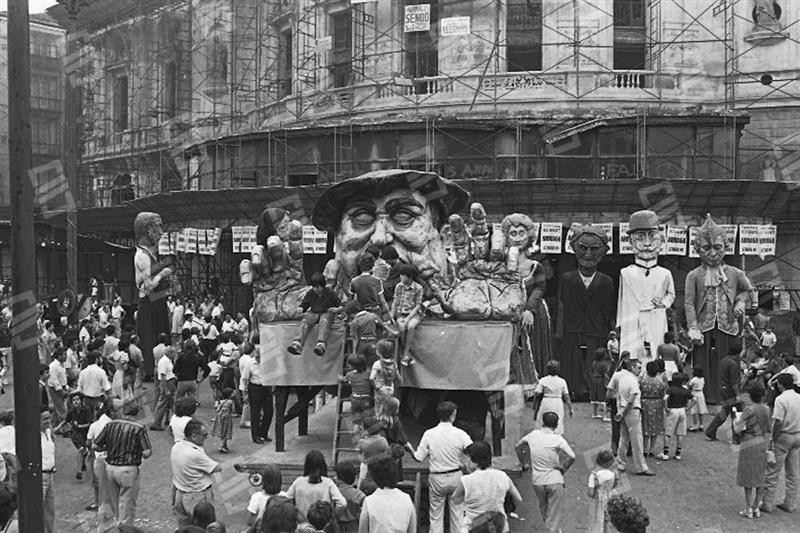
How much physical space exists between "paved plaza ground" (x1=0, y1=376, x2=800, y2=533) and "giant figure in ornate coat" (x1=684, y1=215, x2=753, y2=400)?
2055 millimetres

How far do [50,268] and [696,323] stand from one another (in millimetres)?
36173

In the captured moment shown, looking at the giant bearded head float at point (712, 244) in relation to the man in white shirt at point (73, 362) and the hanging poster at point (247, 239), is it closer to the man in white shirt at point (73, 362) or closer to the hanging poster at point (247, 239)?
the man in white shirt at point (73, 362)

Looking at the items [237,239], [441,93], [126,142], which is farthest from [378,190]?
[126,142]

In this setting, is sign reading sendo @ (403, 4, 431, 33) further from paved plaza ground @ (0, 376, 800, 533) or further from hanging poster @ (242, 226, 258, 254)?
paved plaza ground @ (0, 376, 800, 533)

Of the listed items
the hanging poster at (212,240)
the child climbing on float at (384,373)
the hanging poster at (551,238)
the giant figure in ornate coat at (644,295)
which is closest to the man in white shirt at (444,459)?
the child climbing on float at (384,373)

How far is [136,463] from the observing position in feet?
29.8

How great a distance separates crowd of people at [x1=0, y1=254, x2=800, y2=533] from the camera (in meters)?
7.31

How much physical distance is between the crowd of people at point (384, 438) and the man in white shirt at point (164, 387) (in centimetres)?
3

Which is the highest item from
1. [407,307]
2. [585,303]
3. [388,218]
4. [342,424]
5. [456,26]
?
[456,26]

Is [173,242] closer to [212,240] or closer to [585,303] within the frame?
[212,240]

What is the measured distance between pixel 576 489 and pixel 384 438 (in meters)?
3.35

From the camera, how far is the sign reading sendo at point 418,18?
2919 cm

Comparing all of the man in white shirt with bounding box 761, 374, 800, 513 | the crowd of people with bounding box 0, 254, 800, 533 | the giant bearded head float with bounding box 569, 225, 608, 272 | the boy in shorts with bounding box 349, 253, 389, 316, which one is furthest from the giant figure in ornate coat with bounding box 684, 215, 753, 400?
the boy in shorts with bounding box 349, 253, 389, 316

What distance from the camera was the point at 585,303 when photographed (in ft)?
50.0
